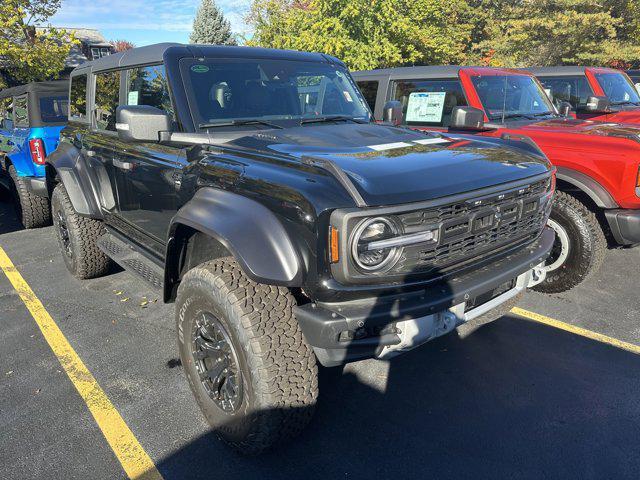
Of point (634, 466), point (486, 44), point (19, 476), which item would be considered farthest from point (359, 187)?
point (486, 44)

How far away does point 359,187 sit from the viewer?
2.02 m

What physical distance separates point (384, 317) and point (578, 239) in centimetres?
283

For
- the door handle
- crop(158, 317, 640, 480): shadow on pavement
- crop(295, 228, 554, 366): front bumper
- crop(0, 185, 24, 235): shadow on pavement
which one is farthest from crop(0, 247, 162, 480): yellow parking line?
crop(0, 185, 24, 235): shadow on pavement

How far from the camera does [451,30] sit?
1769 cm

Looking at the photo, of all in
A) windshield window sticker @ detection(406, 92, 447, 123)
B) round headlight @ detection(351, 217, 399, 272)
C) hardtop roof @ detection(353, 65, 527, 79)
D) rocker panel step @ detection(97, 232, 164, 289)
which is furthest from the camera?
windshield window sticker @ detection(406, 92, 447, 123)

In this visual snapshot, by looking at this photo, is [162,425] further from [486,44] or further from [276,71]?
[486,44]

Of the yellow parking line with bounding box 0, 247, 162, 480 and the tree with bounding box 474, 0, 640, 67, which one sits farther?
the tree with bounding box 474, 0, 640, 67

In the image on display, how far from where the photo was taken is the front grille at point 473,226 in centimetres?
211

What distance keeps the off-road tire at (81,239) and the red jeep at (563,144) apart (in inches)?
114

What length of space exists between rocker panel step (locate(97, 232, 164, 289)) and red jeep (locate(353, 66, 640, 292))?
2277mm

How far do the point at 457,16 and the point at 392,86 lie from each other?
2160 cm

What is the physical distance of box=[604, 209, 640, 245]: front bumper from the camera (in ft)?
12.3

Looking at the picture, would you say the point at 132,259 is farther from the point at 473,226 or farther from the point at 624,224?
the point at 624,224

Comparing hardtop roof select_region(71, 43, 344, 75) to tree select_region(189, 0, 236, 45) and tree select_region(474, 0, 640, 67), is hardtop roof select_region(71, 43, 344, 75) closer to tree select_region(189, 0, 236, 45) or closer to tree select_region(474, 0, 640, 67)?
tree select_region(474, 0, 640, 67)
